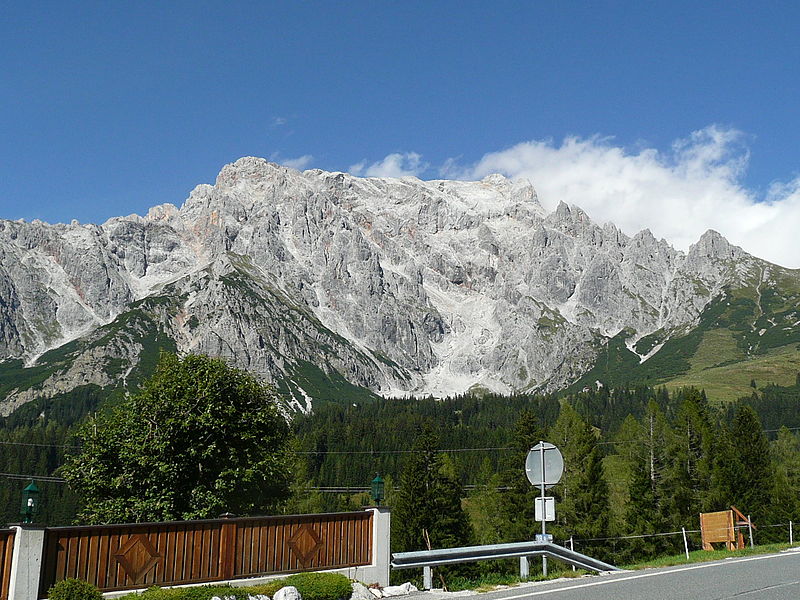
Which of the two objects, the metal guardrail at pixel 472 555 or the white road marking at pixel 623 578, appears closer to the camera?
the white road marking at pixel 623 578

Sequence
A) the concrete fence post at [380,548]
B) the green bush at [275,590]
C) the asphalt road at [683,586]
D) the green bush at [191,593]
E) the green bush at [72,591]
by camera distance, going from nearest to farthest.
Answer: the green bush at [72,591], the green bush at [191,593], the green bush at [275,590], the asphalt road at [683,586], the concrete fence post at [380,548]

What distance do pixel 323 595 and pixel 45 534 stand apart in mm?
6122

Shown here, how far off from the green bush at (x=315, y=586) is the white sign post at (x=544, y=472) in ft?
21.1

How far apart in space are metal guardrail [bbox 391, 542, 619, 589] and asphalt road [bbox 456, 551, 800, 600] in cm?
145

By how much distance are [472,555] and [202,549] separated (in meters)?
7.07

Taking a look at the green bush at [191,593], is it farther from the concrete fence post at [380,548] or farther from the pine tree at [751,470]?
the pine tree at [751,470]

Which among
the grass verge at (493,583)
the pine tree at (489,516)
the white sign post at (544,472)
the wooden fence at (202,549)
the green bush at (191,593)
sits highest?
the white sign post at (544,472)

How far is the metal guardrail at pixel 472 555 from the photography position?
1927 centimetres

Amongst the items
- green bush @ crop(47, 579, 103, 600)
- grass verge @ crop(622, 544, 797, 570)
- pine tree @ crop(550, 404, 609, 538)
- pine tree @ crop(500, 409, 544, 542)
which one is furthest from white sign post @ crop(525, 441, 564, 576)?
pine tree @ crop(500, 409, 544, 542)

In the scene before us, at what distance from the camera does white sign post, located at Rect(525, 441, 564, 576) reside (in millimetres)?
21312

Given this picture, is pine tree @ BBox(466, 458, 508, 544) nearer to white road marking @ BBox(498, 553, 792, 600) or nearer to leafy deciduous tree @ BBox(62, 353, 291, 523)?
leafy deciduous tree @ BBox(62, 353, 291, 523)

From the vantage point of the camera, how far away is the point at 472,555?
20.1 m

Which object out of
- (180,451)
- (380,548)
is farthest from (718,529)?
(180,451)

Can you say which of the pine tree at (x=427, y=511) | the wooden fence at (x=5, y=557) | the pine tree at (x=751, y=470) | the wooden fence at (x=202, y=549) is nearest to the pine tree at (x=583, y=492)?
the pine tree at (x=427, y=511)
